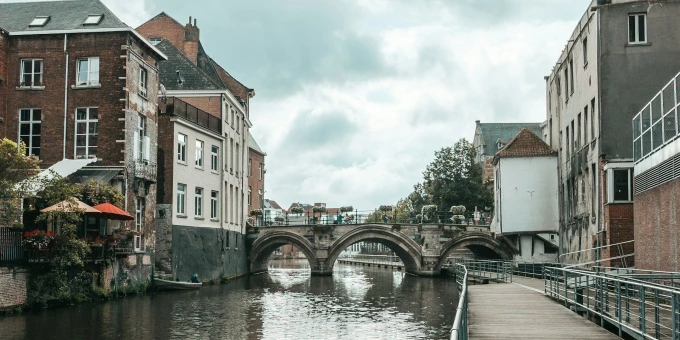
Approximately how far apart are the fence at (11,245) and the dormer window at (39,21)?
1120 cm

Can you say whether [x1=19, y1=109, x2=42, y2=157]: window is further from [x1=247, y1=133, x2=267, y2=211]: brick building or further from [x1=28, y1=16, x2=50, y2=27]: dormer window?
[x1=247, y1=133, x2=267, y2=211]: brick building

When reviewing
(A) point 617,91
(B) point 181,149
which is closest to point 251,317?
(A) point 617,91

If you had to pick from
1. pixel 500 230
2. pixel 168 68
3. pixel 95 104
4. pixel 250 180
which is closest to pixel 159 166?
pixel 95 104

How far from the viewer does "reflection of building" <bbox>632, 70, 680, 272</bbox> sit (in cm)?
1895

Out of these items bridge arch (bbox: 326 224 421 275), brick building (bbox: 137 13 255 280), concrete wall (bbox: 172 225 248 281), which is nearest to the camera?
concrete wall (bbox: 172 225 248 281)

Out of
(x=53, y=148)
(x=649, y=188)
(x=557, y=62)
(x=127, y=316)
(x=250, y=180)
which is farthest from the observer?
(x=250, y=180)

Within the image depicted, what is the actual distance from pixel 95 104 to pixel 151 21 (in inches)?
845

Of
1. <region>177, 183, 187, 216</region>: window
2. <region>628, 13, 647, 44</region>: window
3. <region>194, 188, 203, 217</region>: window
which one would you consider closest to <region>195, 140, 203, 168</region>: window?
<region>194, 188, 203, 217</region>: window

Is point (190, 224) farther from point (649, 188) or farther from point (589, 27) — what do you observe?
point (649, 188)

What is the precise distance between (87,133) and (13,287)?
1002cm

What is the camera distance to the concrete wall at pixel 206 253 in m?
38.1

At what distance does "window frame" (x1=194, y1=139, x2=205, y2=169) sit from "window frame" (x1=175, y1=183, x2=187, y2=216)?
2.06m

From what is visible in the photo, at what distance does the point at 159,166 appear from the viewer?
38.4 metres

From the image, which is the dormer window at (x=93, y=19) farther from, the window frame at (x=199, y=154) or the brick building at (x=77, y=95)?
the window frame at (x=199, y=154)
